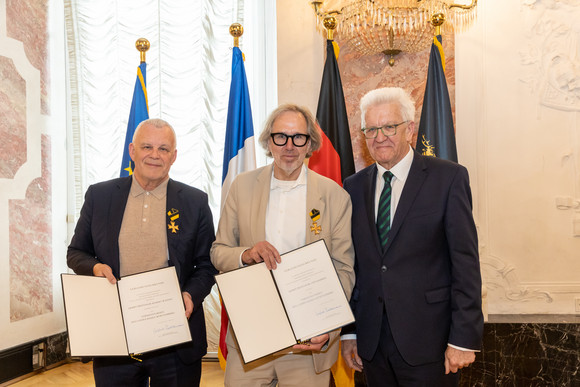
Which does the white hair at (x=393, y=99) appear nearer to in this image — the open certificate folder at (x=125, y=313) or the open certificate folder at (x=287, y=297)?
the open certificate folder at (x=287, y=297)

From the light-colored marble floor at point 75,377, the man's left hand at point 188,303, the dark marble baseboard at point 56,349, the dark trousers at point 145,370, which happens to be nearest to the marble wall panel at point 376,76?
the light-colored marble floor at point 75,377

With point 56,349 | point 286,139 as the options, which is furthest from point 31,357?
point 286,139

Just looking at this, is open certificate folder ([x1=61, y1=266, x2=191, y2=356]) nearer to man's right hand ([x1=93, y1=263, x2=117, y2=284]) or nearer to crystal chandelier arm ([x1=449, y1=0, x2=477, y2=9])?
man's right hand ([x1=93, y1=263, x2=117, y2=284])

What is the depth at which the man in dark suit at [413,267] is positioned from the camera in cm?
203

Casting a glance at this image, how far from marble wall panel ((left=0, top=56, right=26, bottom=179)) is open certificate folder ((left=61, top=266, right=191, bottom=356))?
287 cm

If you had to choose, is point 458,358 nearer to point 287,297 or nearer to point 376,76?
point 287,297

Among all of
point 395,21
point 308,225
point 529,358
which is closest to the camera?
point 308,225

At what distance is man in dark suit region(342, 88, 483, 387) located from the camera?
2.03 m

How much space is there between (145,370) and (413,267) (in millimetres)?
1396

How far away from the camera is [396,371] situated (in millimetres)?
2084

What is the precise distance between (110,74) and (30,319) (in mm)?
2637

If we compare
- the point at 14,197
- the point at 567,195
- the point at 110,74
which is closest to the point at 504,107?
the point at 567,195

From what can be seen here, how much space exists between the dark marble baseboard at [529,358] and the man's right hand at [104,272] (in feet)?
10.2

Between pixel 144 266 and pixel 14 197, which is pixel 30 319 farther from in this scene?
pixel 144 266
